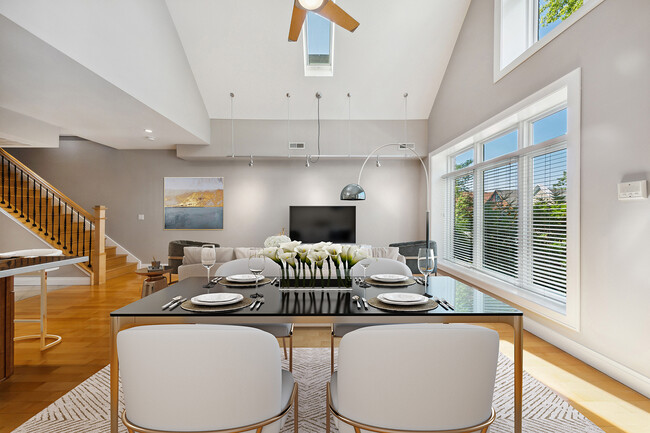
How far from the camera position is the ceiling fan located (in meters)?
2.49

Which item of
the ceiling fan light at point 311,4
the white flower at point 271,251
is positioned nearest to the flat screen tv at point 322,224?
the ceiling fan light at point 311,4

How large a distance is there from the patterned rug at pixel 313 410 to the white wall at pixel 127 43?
2.57 m

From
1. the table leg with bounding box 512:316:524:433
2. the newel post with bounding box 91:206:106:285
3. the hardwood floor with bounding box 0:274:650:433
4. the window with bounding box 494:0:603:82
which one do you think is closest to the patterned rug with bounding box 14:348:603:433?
the hardwood floor with bounding box 0:274:650:433

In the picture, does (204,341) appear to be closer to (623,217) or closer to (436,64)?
(623,217)

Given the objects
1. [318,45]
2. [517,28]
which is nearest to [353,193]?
[517,28]

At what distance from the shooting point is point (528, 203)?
147 inches

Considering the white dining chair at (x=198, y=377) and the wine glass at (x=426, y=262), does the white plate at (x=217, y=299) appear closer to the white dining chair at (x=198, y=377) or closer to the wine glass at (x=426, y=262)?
the white dining chair at (x=198, y=377)

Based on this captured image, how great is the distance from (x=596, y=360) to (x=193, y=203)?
6.73 metres

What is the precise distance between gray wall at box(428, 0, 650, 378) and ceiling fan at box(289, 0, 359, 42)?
1803mm

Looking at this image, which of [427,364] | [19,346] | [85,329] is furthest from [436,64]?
[19,346]

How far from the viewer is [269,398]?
3.71ft

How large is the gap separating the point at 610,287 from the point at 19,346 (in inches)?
189

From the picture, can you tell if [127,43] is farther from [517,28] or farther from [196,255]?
[517,28]

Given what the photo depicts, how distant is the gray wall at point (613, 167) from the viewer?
220 cm
